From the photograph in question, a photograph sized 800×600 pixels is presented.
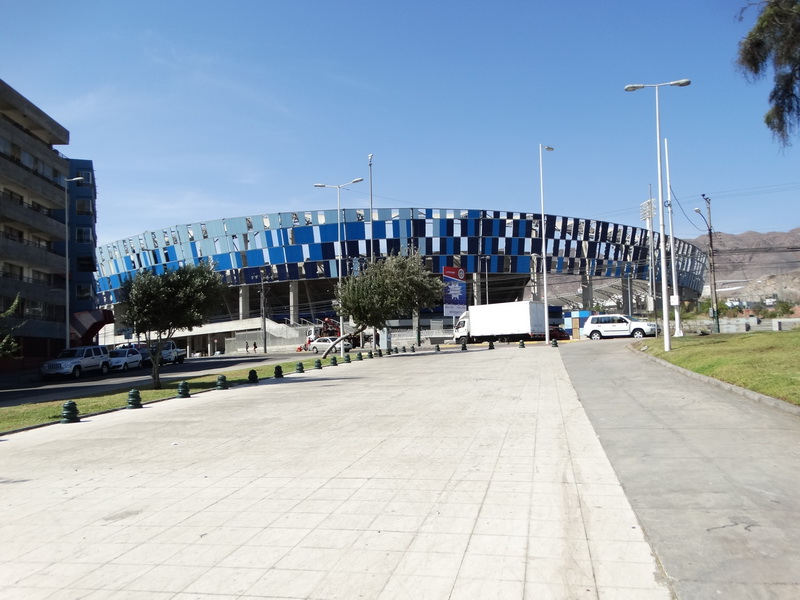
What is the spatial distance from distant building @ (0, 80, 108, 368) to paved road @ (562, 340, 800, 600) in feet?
134

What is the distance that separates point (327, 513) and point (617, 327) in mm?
47936

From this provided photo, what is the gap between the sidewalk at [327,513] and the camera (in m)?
4.64

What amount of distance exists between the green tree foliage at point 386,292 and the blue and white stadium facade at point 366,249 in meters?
32.0

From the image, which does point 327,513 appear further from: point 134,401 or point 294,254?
point 294,254

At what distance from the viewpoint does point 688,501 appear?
20.8 ft

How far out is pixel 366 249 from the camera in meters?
84.2

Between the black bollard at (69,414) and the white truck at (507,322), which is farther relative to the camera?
the white truck at (507,322)

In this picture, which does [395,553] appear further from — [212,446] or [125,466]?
[212,446]

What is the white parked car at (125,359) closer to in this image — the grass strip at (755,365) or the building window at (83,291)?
the building window at (83,291)

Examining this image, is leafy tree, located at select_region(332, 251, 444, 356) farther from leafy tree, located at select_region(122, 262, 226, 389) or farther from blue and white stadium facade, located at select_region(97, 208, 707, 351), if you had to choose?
blue and white stadium facade, located at select_region(97, 208, 707, 351)

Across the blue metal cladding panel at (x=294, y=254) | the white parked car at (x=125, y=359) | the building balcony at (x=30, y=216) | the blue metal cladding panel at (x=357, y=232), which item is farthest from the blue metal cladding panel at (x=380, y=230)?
the white parked car at (x=125, y=359)

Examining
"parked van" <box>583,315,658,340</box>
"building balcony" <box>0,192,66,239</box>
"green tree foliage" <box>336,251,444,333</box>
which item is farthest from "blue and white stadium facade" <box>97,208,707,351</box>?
"building balcony" <box>0,192,66,239</box>

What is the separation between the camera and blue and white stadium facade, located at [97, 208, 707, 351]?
83.9 metres

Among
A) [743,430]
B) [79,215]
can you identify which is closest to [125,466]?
[743,430]
